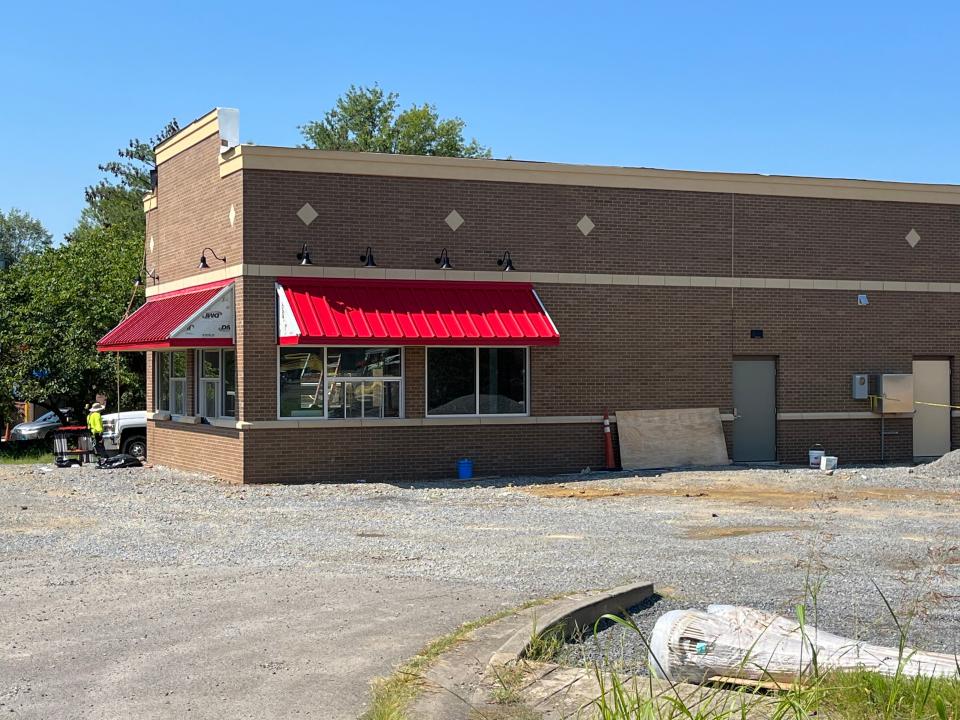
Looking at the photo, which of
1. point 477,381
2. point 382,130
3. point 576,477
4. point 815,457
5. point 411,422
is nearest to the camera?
point 411,422

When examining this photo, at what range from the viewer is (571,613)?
28.8 feet

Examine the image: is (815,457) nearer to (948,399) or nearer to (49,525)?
(948,399)

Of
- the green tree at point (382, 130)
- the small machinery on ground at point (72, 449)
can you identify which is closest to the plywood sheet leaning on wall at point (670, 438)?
the small machinery on ground at point (72, 449)

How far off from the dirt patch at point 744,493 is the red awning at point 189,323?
6.46m

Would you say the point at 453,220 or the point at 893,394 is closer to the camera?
the point at 453,220

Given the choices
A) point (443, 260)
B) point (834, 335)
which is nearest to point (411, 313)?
point (443, 260)

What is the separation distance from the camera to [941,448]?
26312 millimetres

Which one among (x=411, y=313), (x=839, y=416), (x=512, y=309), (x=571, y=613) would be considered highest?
(x=512, y=309)

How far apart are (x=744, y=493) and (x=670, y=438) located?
419 cm

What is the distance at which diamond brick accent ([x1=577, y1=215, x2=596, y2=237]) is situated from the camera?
23469mm

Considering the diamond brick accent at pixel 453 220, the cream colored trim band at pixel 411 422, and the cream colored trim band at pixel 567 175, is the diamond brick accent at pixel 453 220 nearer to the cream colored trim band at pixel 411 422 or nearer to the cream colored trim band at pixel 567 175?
the cream colored trim band at pixel 567 175

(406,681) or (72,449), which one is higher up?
(72,449)

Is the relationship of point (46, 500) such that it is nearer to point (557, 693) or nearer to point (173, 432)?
point (173, 432)

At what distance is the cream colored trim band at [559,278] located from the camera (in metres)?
21.8
